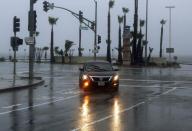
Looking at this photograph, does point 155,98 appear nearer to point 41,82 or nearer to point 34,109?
point 34,109

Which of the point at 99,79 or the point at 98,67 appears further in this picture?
the point at 98,67

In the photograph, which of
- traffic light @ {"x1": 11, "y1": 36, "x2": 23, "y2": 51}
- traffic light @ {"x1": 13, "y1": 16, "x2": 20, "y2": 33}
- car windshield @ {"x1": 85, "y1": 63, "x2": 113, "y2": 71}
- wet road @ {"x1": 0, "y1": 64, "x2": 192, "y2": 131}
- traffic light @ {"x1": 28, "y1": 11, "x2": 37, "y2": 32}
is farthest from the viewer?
traffic light @ {"x1": 13, "y1": 16, "x2": 20, "y2": 33}

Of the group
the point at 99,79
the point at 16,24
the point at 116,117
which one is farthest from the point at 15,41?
the point at 116,117

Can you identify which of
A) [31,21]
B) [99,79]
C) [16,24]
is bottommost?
[99,79]

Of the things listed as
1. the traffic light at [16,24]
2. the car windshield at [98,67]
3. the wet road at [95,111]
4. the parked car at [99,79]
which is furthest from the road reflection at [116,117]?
the traffic light at [16,24]

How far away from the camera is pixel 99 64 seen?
1126 inches

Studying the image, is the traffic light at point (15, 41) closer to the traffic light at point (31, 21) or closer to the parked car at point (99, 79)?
the traffic light at point (31, 21)

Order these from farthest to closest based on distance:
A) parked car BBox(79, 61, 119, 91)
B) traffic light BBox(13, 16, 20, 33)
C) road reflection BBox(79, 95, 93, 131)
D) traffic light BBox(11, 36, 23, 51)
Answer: traffic light BBox(13, 16, 20, 33) < traffic light BBox(11, 36, 23, 51) < parked car BBox(79, 61, 119, 91) < road reflection BBox(79, 95, 93, 131)

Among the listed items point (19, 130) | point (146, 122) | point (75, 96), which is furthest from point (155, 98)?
point (19, 130)

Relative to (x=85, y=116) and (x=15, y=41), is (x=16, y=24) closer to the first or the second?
(x=15, y=41)

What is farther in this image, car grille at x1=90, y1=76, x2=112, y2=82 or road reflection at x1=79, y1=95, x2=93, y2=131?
car grille at x1=90, y1=76, x2=112, y2=82

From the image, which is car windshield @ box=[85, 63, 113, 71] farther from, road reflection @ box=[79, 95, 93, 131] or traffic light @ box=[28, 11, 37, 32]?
traffic light @ box=[28, 11, 37, 32]

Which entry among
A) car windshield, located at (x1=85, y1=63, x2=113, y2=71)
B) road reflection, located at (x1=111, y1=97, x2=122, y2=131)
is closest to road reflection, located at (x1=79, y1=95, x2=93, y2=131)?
road reflection, located at (x1=111, y1=97, x2=122, y2=131)

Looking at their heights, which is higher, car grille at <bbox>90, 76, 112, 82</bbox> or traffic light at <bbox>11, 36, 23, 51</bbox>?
traffic light at <bbox>11, 36, 23, 51</bbox>
